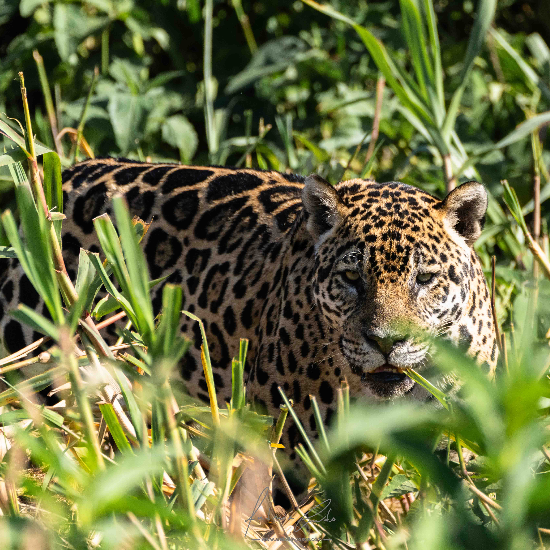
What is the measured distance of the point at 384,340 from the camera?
2.54 meters

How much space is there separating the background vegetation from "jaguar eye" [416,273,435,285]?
1.06 feet

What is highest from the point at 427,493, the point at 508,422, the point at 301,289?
the point at 508,422

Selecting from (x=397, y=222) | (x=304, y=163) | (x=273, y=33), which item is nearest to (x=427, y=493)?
(x=397, y=222)

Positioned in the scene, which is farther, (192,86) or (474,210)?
(192,86)

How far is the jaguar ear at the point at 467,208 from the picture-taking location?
9.34 feet

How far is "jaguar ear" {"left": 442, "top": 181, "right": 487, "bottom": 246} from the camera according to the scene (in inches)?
112

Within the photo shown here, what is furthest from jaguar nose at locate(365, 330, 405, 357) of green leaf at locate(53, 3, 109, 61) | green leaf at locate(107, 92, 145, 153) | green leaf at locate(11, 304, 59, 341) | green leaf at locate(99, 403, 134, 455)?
green leaf at locate(53, 3, 109, 61)

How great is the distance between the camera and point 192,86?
19.1 ft

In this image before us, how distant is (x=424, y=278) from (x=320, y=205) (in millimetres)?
478

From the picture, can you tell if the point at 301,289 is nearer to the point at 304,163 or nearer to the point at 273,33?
the point at 304,163

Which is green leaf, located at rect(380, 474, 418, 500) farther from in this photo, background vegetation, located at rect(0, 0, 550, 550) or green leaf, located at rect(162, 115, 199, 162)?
green leaf, located at rect(162, 115, 199, 162)

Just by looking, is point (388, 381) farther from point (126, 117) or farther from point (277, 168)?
point (126, 117)

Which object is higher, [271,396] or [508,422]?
[508,422]

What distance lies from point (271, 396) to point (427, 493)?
1236mm
